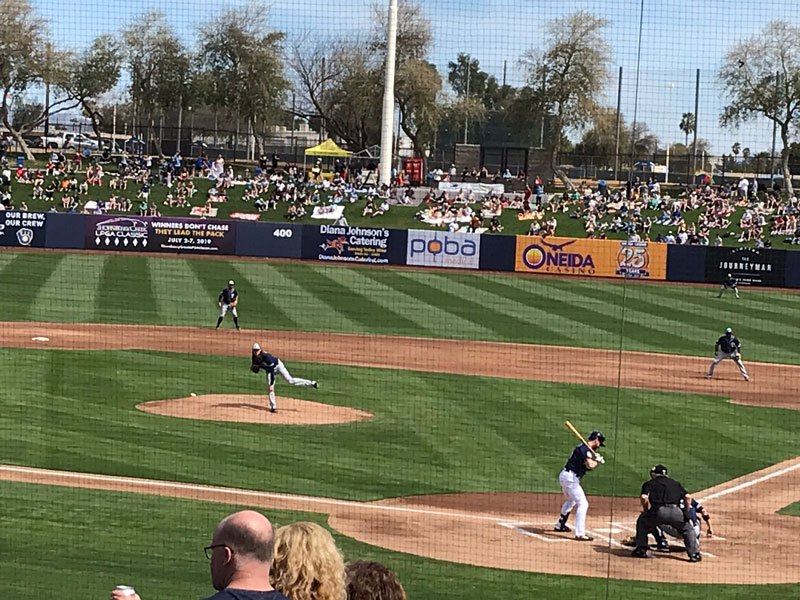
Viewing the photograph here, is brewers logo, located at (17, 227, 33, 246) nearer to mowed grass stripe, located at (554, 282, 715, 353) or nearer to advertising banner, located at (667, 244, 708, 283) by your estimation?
mowed grass stripe, located at (554, 282, 715, 353)

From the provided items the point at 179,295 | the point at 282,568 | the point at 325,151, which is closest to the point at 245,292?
the point at 179,295

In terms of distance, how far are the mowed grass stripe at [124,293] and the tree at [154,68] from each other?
309 inches

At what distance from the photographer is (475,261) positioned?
42.1 metres

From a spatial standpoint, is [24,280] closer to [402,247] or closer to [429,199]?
[402,247]

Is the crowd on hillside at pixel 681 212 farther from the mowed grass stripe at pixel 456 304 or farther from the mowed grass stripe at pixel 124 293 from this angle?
the mowed grass stripe at pixel 124 293

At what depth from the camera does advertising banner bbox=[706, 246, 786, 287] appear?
134ft

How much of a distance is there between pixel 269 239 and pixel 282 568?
1522 inches

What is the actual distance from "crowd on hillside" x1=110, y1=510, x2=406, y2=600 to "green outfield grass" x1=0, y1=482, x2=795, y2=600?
6.31 m

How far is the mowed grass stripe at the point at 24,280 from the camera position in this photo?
29812 mm

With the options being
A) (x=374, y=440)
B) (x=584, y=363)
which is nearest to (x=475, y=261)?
(x=584, y=363)

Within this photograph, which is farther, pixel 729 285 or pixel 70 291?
pixel 729 285

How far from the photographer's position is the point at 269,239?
42.8 meters

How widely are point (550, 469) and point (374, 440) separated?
8.82ft

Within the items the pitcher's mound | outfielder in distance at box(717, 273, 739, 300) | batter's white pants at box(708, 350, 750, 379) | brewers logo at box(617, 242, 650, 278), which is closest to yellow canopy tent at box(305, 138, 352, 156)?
brewers logo at box(617, 242, 650, 278)
